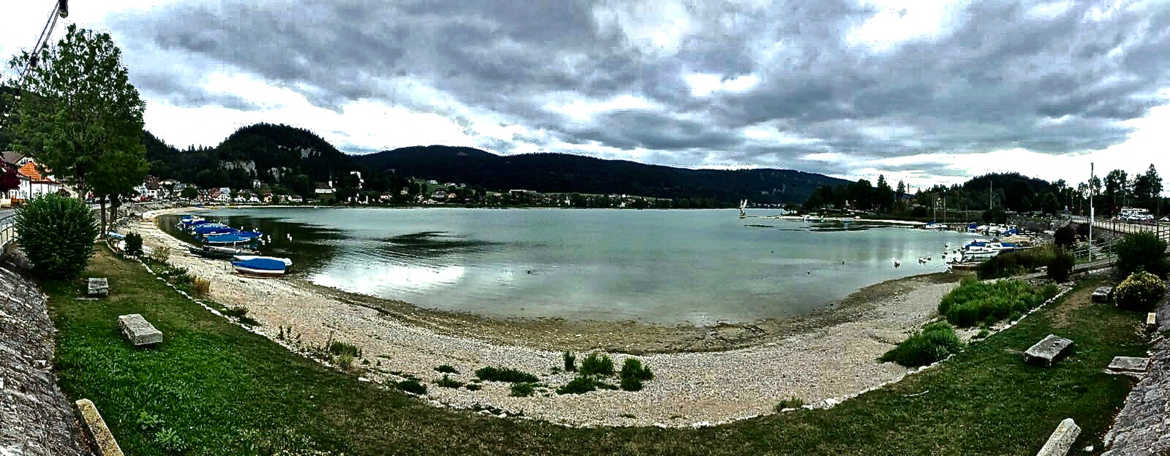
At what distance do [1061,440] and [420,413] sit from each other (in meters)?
9.98

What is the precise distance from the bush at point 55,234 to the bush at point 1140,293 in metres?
30.6

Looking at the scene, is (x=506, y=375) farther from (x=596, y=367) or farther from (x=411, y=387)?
(x=411, y=387)

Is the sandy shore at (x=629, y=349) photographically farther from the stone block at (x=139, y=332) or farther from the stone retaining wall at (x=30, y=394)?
the stone retaining wall at (x=30, y=394)

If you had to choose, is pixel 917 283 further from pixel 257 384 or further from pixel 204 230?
pixel 204 230

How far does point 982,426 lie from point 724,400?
4981 millimetres

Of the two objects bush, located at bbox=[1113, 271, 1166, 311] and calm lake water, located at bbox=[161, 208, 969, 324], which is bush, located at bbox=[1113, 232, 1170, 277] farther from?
calm lake water, located at bbox=[161, 208, 969, 324]

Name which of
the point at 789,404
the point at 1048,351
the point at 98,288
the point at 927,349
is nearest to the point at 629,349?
the point at 789,404

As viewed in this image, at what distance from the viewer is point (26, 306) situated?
11250 mm

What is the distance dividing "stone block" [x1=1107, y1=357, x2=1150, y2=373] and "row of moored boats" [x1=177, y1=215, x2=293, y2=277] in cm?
4049

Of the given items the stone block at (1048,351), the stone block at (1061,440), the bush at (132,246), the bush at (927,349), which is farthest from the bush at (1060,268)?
the bush at (132,246)

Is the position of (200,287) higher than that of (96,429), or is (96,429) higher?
(96,429)

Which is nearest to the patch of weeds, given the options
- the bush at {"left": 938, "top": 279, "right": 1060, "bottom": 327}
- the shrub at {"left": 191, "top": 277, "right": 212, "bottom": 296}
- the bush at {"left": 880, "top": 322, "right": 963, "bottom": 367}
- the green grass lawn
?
the green grass lawn

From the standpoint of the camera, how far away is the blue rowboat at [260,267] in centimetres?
3644

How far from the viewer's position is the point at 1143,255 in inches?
866
